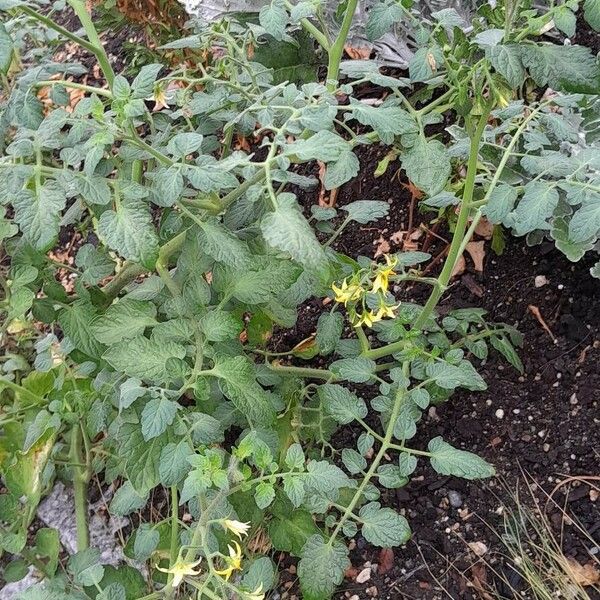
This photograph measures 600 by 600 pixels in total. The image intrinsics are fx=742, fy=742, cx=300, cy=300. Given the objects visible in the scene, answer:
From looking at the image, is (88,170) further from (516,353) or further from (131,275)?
(516,353)

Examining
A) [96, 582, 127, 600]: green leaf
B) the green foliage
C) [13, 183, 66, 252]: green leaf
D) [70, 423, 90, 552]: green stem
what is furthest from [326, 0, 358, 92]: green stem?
[70, 423, 90, 552]: green stem

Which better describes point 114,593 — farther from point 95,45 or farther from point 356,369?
point 95,45

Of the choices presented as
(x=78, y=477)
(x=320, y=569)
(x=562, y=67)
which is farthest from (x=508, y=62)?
(x=78, y=477)

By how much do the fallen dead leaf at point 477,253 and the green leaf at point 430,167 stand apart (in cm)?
77

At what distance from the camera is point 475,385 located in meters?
1.36

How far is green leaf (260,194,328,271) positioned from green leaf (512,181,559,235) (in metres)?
0.39

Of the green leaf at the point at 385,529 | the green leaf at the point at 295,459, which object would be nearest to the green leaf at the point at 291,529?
the green leaf at the point at 385,529

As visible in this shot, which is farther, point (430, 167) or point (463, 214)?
point (463, 214)

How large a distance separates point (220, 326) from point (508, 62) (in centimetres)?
56

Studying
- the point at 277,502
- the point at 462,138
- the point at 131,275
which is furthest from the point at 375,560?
the point at 462,138

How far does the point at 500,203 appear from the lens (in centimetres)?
125

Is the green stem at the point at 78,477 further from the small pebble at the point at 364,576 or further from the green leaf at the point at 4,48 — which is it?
the green leaf at the point at 4,48

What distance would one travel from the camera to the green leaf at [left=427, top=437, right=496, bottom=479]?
1.30 m

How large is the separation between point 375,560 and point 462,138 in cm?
94
